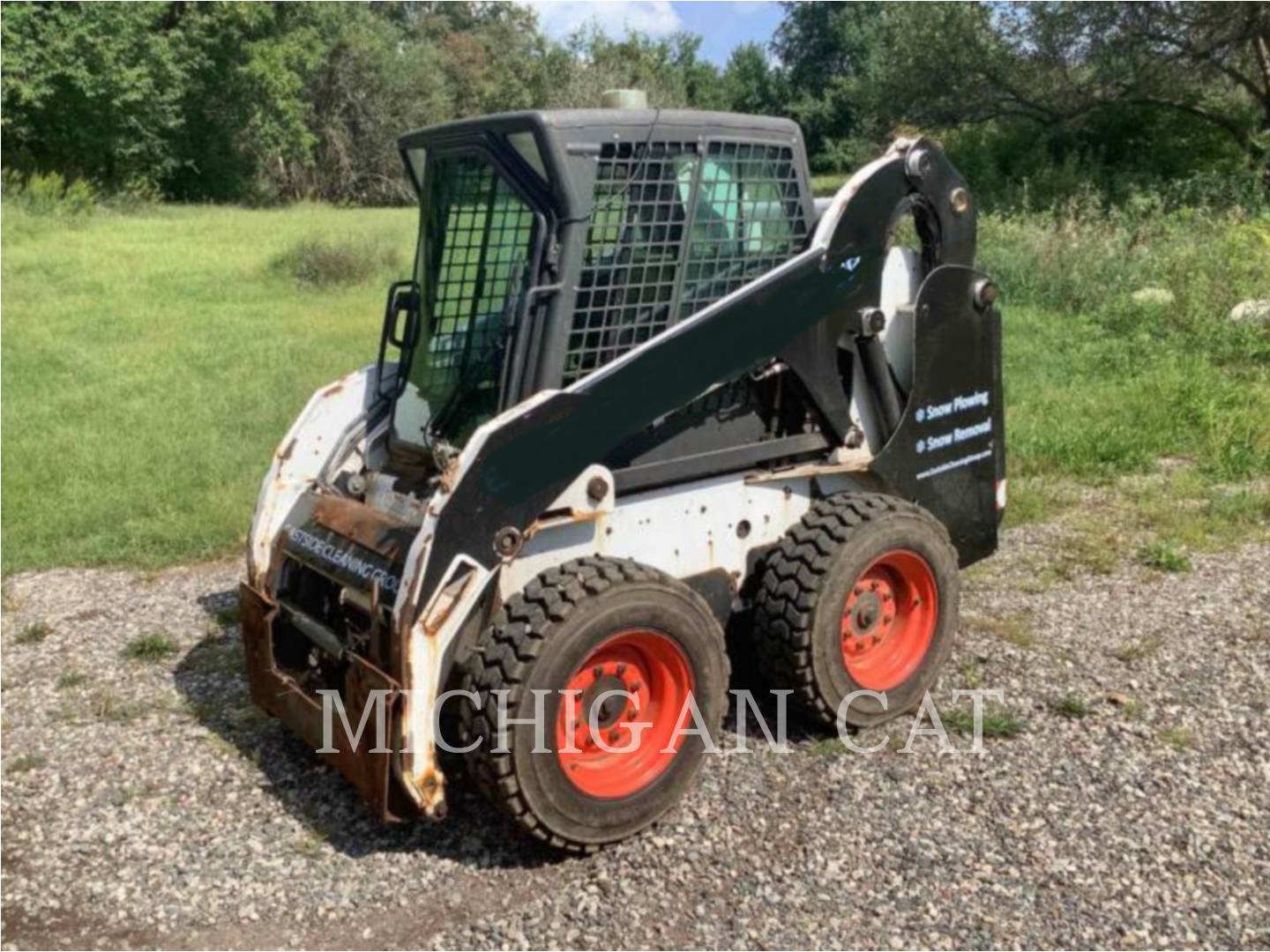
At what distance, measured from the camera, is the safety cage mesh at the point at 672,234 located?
12.3ft

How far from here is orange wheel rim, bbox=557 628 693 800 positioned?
11.6 ft

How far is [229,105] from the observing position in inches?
1341

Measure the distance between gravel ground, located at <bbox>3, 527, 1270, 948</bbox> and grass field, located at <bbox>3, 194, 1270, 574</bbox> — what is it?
170 cm

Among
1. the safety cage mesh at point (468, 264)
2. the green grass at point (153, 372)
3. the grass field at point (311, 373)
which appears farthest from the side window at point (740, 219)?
the green grass at point (153, 372)

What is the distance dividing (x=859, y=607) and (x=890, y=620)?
236 mm

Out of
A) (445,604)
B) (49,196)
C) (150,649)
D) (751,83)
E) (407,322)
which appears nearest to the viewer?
(445,604)

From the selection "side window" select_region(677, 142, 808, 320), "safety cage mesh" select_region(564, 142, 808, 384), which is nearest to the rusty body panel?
"safety cage mesh" select_region(564, 142, 808, 384)

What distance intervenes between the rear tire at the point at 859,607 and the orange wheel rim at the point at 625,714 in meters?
0.50

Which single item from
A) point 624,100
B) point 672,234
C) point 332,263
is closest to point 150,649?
point 672,234

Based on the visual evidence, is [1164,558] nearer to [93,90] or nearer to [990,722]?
[990,722]

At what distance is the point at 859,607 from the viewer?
419cm

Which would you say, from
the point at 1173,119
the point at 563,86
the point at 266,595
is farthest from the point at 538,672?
the point at 563,86

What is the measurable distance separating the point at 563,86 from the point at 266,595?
36.1 metres

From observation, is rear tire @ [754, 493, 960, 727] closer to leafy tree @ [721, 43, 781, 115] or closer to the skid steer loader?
the skid steer loader
